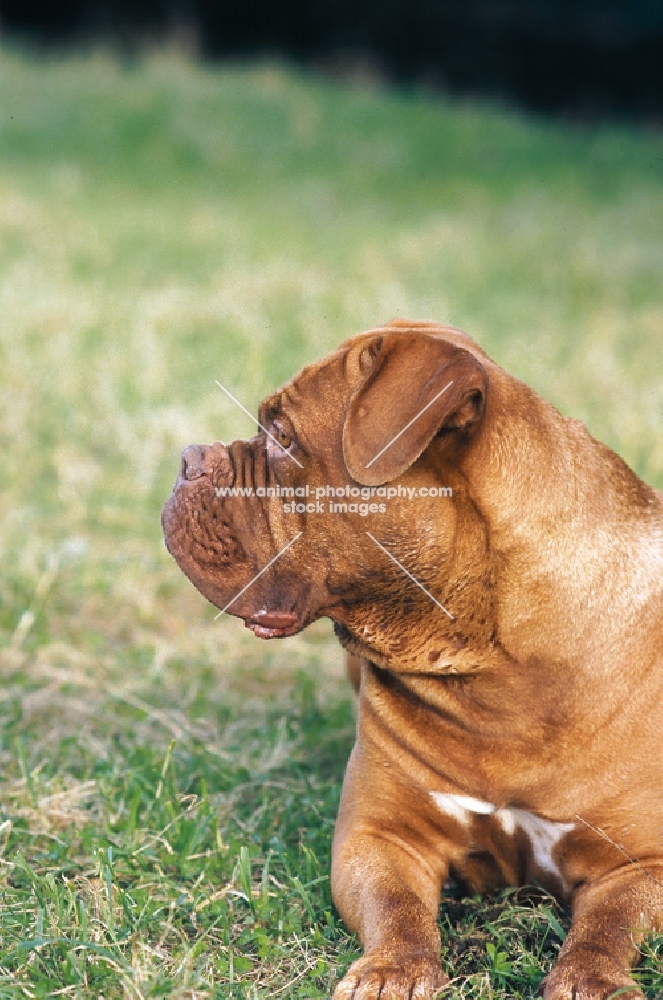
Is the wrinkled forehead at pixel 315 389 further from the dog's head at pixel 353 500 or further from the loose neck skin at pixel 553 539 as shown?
the loose neck skin at pixel 553 539

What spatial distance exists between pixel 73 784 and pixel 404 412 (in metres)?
1.66

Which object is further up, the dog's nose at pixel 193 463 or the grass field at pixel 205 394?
the dog's nose at pixel 193 463

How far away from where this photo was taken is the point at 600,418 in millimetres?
6910

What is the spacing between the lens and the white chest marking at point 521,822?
2.94m

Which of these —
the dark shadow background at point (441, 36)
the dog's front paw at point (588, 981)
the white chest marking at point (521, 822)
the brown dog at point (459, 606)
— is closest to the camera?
the dog's front paw at point (588, 981)

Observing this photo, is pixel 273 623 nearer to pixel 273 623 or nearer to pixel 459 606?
pixel 273 623

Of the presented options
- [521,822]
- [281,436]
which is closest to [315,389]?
[281,436]

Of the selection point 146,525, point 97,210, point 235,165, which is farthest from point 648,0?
point 146,525

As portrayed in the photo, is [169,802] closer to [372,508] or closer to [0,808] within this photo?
[0,808]

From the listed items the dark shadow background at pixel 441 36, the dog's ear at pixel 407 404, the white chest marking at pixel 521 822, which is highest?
the dog's ear at pixel 407 404

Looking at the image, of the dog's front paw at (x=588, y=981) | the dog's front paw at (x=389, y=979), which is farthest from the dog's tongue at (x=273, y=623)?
the dog's front paw at (x=588, y=981)

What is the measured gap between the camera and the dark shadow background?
71.3 feet

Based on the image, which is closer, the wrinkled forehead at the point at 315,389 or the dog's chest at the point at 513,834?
the wrinkled forehead at the point at 315,389

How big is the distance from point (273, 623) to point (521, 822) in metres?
0.73
